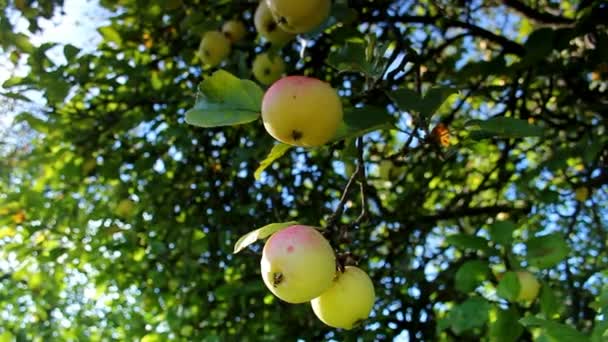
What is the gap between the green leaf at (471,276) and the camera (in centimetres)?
183

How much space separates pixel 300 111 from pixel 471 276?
35.7 inches

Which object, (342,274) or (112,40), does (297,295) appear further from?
(112,40)

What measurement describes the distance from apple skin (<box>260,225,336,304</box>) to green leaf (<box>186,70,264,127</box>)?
0.27 meters

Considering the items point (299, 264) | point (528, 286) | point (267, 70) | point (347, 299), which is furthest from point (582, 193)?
point (299, 264)

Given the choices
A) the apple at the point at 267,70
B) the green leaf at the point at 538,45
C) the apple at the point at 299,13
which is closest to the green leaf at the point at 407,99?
the apple at the point at 299,13

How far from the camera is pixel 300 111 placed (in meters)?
1.18

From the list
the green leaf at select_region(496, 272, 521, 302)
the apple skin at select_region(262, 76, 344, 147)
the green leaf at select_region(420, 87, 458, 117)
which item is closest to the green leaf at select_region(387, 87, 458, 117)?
the green leaf at select_region(420, 87, 458, 117)

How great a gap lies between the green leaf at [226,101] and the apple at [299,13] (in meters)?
0.41

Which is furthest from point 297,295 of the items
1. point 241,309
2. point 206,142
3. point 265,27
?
point 206,142

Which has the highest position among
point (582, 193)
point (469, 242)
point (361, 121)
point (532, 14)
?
point (361, 121)

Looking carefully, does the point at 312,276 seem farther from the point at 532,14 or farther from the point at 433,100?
the point at 532,14

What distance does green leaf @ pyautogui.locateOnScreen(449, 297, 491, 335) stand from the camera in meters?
1.75

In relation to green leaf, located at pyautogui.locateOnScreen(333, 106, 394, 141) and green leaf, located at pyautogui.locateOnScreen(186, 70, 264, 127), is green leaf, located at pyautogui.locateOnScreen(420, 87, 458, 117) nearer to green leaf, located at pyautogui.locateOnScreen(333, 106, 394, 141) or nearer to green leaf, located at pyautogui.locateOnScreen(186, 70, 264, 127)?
green leaf, located at pyautogui.locateOnScreen(333, 106, 394, 141)

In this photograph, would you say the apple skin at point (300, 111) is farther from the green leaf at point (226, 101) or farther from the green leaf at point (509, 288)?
the green leaf at point (509, 288)
